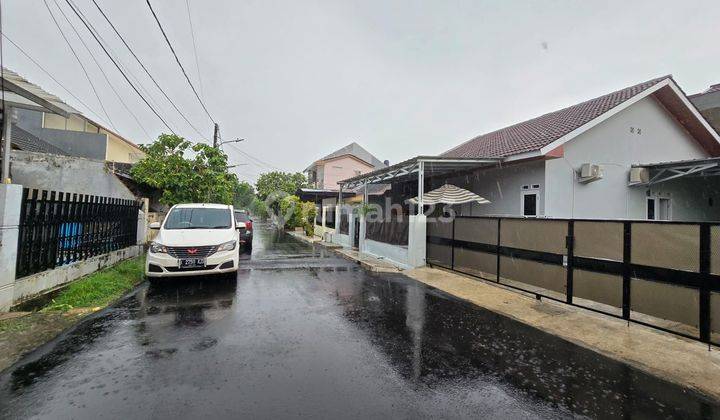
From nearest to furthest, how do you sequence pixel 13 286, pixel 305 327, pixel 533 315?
1. pixel 305 327
2. pixel 13 286
3. pixel 533 315

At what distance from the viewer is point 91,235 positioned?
741 centimetres

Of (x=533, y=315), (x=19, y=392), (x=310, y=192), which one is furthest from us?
(x=310, y=192)

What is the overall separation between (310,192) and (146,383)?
77.6 feet

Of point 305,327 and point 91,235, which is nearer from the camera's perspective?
point 305,327

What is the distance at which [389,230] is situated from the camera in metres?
11.5

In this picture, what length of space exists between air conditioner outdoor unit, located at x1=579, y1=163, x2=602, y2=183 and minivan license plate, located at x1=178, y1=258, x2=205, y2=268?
10.7m

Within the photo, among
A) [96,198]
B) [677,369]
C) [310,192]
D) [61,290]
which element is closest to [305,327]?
[677,369]

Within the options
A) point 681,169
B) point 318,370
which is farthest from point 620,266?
point 681,169

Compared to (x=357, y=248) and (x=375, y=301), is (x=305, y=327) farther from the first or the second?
(x=357, y=248)

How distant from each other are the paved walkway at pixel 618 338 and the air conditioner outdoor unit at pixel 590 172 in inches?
204

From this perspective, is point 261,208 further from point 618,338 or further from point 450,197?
point 618,338

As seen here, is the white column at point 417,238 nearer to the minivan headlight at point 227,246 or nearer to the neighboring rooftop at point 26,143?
the minivan headlight at point 227,246

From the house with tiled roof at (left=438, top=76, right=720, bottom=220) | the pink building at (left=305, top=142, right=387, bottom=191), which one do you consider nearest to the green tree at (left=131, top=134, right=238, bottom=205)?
the house with tiled roof at (left=438, top=76, right=720, bottom=220)

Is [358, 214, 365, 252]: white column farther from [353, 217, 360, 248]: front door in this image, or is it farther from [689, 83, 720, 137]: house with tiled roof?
[689, 83, 720, 137]: house with tiled roof
